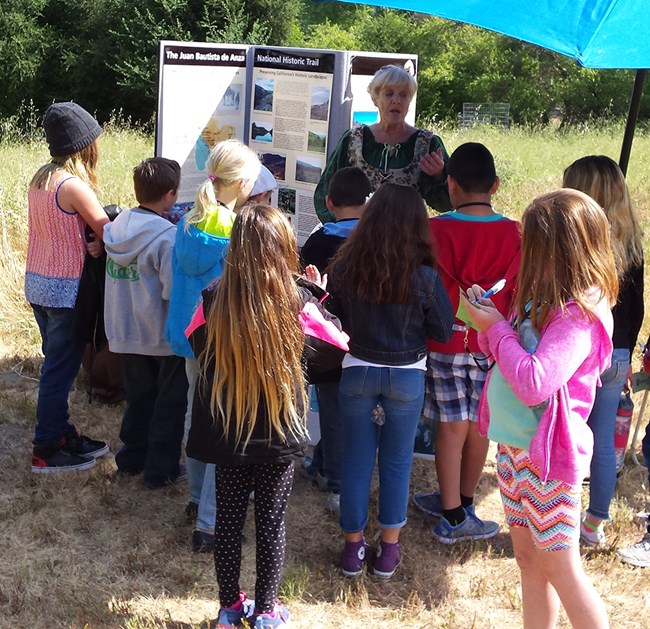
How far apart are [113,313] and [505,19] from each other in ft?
7.65

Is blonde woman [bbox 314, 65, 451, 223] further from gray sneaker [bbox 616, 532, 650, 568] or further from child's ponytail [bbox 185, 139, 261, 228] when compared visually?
gray sneaker [bbox 616, 532, 650, 568]

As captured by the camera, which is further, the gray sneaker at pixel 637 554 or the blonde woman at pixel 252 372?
the gray sneaker at pixel 637 554

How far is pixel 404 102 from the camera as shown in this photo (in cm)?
430

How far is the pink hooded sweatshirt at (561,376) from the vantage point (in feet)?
7.95

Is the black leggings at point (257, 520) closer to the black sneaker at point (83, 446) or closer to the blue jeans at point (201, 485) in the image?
the blue jeans at point (201, 485)

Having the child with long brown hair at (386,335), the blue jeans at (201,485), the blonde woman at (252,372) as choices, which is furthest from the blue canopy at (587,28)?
the blue jeans at (201,485)

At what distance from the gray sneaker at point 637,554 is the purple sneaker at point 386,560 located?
3.51 ft

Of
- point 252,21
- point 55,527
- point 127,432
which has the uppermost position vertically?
point 252,21

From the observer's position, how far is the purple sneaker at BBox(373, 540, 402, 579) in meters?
3.49

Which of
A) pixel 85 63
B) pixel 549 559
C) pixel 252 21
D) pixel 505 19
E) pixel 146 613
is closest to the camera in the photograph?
pixel 549 559

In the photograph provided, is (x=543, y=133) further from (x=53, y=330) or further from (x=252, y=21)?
(x=53, y=330)

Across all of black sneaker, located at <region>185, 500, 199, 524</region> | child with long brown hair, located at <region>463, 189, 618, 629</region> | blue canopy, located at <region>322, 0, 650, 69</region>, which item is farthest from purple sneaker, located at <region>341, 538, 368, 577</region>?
blue canopy, located at <region>322, 0, 650, 69</region>

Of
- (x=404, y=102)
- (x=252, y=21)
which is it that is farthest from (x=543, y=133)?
(x=404, y=102)

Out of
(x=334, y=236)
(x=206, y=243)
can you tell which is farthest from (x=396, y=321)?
(x=206, y=243)
